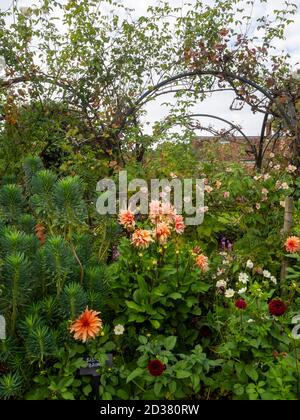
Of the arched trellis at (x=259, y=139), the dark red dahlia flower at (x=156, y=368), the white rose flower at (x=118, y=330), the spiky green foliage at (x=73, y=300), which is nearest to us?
the dark red dahlia flower at (x=156, y=368)

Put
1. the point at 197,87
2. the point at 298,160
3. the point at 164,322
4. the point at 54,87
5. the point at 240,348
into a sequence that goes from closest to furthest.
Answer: the point at 240,348 → the point at 164,322 → the point at 298,160 → the point at 54,87 → the point at 197,87

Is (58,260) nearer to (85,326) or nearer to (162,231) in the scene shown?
(85,326)

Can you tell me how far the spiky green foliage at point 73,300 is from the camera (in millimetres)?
2031

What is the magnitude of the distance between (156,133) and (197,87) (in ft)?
3.65

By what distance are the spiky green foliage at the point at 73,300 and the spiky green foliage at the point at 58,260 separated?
0.06 meters

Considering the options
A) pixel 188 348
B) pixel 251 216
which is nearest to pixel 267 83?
pixel 251 216

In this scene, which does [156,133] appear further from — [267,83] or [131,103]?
[267,83]

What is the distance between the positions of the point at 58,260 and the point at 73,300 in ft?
0.59

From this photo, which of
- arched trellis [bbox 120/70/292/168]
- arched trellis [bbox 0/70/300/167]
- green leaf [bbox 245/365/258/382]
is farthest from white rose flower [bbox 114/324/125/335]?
arched trellis [bbox 120/70/292/168]

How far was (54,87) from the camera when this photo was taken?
496cm

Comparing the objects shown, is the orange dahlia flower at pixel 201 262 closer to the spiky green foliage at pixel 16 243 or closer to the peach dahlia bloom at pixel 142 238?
the peach dahlia bloom at pixel 142 238

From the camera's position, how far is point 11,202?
2.42m

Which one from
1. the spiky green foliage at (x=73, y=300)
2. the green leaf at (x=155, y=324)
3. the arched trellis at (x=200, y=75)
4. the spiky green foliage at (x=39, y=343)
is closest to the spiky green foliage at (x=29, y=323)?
the spiky green foliage at (x=39, y=343)

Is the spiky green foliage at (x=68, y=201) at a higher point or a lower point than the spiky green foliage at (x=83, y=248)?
higher
